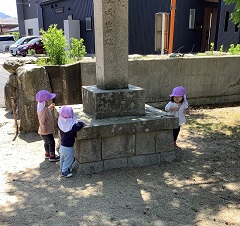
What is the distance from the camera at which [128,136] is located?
13.5 feet

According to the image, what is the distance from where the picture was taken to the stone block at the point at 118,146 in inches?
159

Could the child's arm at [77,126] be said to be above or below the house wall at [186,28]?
below

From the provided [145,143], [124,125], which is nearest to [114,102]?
[124,125]

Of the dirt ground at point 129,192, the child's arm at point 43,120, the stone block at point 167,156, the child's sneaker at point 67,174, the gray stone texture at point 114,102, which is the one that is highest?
the gray stone texture at point 114,102

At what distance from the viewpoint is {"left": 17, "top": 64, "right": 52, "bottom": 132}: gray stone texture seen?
5625 millimetres

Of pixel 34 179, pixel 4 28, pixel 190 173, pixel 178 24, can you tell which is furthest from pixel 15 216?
pixel 4 28

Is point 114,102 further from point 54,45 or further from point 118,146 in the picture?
point 54,45

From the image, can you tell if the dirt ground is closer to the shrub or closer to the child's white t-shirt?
the child's white t-shirt

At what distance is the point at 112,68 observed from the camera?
4195 millimetres

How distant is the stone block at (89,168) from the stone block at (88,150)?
58 millimetres

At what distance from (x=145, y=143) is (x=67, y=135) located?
1131mm

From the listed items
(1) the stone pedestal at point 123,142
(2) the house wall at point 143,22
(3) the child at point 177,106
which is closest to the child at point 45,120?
(1) the stone pedestal at point 123,142

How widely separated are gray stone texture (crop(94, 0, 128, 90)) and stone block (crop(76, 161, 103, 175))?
1098 millimetres

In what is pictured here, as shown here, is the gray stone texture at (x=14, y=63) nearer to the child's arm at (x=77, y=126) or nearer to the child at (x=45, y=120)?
the child at (x=45, y=120)
